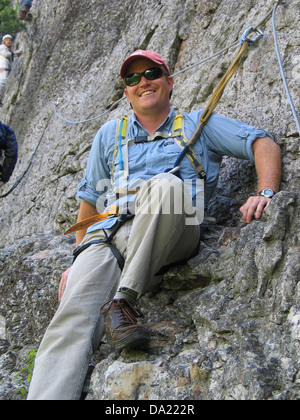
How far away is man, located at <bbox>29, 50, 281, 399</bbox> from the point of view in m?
3.60

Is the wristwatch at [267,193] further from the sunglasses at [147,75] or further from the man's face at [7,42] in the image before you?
the man's face at [7,42]

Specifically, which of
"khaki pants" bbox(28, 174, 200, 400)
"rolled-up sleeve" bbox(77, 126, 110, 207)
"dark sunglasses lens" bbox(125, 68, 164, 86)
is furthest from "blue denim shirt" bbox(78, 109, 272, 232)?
"khaki pants" bbox(28, 174, 200, 400)

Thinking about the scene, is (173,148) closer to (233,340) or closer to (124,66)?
(124,66)

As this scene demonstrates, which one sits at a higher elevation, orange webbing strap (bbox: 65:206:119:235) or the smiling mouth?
the smiling mouth

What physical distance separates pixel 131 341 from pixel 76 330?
1.93 ft

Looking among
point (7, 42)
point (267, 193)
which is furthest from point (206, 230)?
point (7, 42)

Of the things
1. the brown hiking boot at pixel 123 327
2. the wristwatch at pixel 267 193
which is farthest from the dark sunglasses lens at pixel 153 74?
the brown hiking boot at pixel 123 327

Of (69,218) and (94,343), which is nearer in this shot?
(94,343)

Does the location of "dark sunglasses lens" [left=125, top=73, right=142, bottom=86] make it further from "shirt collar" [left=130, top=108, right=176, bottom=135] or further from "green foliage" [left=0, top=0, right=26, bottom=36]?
"green foliage" [left=0, top=0, right=26, bottom=36]

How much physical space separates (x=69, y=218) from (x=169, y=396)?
4.58 metres

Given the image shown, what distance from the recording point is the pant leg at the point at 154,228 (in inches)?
142

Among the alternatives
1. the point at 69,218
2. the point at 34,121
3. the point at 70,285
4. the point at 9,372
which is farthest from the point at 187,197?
the point at 34,121

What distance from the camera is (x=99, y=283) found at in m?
4.14
